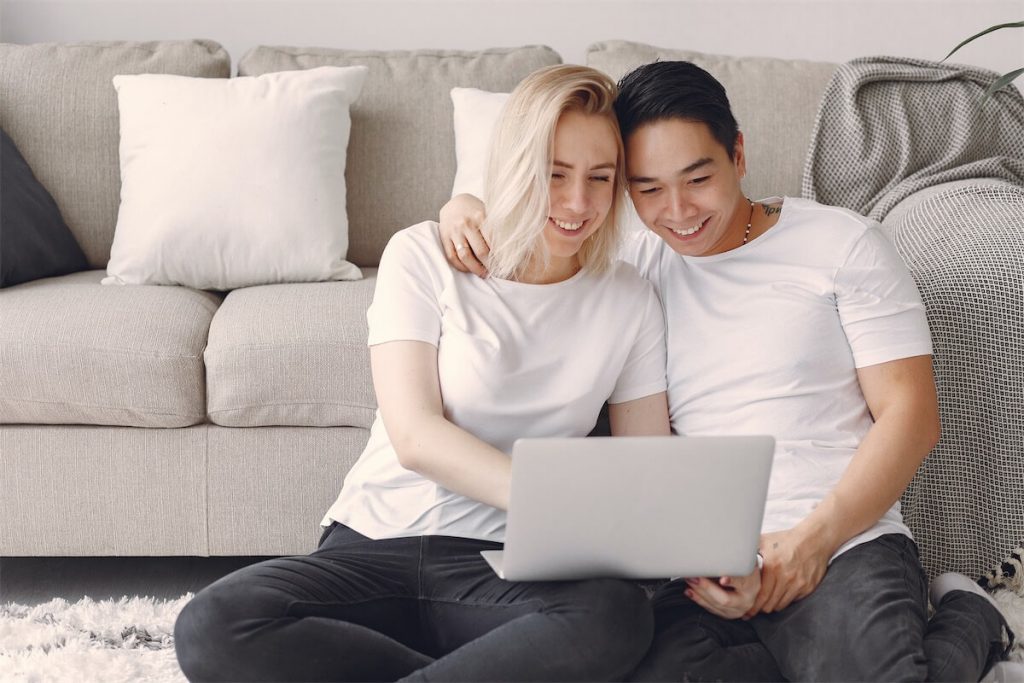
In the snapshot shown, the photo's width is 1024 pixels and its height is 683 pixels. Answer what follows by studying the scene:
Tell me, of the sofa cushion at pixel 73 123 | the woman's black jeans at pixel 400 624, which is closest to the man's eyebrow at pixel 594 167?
the woman's black jeans at pixel 400 624

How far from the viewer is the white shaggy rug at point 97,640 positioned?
1.64 m

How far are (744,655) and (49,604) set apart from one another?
48.3 inches

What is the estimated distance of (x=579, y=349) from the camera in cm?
150

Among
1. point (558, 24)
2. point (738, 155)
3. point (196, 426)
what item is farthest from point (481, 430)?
point (558, 24)

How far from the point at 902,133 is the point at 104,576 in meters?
1.88

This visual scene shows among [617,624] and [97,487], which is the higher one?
[617,624]

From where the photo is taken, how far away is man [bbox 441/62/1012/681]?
1.35m

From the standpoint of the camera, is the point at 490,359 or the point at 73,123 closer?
the point at 490,359

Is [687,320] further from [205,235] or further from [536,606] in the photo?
[205,235]

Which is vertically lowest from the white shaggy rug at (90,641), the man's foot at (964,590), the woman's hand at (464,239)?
the white shaggy rug at (90,641)

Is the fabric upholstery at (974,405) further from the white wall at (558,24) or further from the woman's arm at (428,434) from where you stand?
the white wall at (558,24)

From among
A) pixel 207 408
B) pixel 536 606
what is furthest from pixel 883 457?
pixel 207 408

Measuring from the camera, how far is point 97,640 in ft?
5.77

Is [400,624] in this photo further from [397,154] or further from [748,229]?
[397,154]
